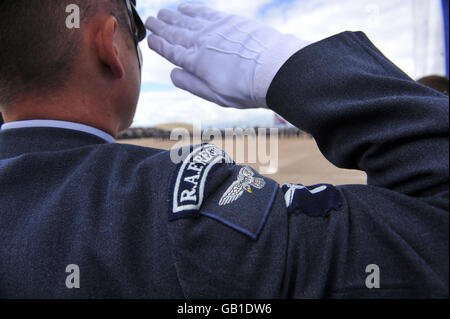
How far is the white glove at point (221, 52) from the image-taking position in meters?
0.58

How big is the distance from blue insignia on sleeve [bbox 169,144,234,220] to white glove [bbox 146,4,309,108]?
152 millimetres

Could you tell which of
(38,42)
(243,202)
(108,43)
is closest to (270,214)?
(243,202)

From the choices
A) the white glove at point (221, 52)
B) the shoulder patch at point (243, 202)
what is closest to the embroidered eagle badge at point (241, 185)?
the shoulder patch at point (243, 202)

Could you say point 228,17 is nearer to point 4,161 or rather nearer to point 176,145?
point 176,145

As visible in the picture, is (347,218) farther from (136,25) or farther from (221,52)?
(136,25)

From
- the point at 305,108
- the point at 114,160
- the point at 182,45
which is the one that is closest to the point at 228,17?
the point at 182,45

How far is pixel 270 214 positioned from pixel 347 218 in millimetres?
117

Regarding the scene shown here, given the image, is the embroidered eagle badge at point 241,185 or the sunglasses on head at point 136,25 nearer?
the embroidered eagle badge at point 241,185

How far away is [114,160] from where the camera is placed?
0.56m

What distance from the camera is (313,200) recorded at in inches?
19.3

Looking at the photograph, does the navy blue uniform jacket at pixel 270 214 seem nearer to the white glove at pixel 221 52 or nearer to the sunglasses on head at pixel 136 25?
the white glove at pixel 221 52

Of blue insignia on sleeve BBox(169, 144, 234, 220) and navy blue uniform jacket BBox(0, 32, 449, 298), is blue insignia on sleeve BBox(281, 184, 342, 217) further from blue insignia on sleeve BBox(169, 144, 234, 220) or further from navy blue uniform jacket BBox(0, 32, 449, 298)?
blue insignia on sleeve BBox(169, 144, 234, 220)

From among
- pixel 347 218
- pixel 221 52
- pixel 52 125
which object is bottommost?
pixel 347 218

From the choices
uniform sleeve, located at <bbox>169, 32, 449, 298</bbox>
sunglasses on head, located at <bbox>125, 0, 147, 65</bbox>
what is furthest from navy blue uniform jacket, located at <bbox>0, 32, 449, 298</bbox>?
sunglasses on head, located at <bbox>125, 0, 147, 65</bbox>
